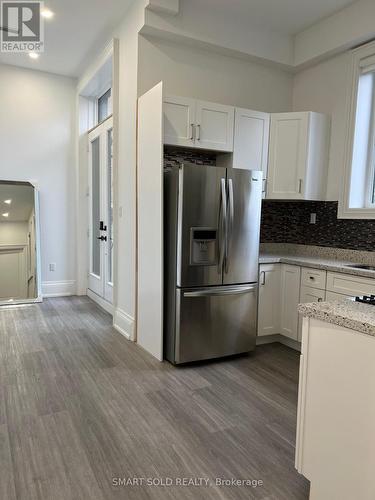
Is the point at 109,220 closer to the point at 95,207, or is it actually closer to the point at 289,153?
the point at 95,207

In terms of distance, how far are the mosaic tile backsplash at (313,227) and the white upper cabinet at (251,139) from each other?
0.65 m

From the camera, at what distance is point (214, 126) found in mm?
3318

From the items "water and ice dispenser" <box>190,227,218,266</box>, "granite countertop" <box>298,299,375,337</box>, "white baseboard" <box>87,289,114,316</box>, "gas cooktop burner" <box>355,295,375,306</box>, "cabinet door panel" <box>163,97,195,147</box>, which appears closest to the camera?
"granite countertop" <box>298,299,375,337</box>

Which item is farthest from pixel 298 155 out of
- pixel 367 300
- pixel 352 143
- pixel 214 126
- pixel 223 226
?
pixel 367 300

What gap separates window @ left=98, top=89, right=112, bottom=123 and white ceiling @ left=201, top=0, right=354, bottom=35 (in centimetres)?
210

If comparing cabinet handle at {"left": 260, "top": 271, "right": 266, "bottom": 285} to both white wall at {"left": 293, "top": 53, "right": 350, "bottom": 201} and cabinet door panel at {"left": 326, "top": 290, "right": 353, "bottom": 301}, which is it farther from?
white wall at {"left": 293, "top": 53, "right": 350, "bottom": 201}

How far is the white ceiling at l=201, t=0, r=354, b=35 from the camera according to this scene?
10.8ft

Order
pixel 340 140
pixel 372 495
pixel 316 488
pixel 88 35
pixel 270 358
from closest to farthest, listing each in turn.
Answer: pixel 372 495 < pixel 316 488 < pixel 270 358 < pixel 340 140 < pixel 88 35

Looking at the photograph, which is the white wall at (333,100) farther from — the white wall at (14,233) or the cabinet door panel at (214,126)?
the white wall at (14,233)

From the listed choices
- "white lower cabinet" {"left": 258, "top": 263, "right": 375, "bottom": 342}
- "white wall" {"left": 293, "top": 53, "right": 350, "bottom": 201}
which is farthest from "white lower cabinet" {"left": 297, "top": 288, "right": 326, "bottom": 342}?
"white wall" {"left": 293, "top": 53, "right": 350, "bottom": 201}

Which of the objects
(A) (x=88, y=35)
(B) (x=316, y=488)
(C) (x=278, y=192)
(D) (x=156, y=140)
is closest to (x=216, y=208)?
(D) (x=156, y=140)

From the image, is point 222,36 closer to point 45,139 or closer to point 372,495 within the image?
point 45,139

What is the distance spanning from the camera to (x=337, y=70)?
3.67 metres

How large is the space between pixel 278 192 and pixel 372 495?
2.84m
